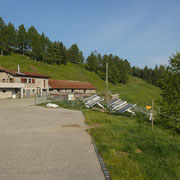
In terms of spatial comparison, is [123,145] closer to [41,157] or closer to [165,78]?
[41,157]

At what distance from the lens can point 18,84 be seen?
31250 millimetres

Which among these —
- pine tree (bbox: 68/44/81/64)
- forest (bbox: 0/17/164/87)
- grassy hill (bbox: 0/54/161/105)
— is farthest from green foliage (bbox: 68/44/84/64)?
grassy hill (bbox: 0/54/161/105)

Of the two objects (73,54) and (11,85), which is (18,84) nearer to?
(11,85)

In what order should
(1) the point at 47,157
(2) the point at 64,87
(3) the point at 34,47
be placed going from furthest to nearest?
(3) the point at 34,47
(2) the point at 64,87
(1) the point at 47,157

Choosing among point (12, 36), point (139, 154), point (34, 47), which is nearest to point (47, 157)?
point (139, 154)

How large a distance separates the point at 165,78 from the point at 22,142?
9562 mm

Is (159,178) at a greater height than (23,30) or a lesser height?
lesser

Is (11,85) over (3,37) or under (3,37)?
under

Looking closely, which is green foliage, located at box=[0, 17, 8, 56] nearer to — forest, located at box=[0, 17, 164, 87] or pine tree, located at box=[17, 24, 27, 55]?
forest, located at box=[0, 17, 164, 87]

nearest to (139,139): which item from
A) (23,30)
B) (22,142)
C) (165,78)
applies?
(165,78)

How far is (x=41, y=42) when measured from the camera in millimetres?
76500

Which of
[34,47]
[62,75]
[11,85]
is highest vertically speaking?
[34,47]

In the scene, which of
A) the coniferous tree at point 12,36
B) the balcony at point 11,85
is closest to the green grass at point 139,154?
the balcony at point 11,85

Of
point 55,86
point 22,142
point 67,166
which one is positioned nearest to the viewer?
point 67,166
